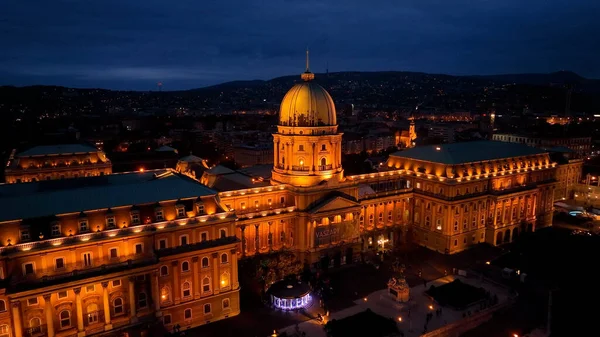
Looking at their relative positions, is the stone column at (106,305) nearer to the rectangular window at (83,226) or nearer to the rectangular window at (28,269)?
the rectangular window at (83,226)

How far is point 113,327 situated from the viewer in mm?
42375

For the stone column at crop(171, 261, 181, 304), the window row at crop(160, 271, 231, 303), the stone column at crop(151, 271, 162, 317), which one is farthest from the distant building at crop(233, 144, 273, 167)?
the stone column at crop(151, 271, 162, 317)

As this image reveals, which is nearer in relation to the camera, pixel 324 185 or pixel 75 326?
pixel 75 326

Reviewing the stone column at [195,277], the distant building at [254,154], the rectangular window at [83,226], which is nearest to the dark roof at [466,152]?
the stone column at [195,277]

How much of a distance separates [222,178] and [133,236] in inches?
957

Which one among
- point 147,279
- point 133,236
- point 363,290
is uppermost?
point 133,236

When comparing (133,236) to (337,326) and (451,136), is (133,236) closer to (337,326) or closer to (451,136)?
(337,326)

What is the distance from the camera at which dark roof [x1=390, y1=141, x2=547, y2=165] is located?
2822 inches

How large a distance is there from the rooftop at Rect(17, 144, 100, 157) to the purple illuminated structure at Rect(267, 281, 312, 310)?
5573cm

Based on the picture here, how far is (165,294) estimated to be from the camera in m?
45.4

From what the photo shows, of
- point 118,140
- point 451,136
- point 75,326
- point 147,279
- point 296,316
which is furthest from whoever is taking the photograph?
point 451,136

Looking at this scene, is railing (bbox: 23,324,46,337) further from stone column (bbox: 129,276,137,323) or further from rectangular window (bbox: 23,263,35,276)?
stone column (bbox: 129,276,137,323)

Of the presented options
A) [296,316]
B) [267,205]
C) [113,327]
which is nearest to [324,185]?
[267,205]

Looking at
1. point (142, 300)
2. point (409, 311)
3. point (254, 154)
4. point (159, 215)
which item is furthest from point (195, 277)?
point (254, 154)
